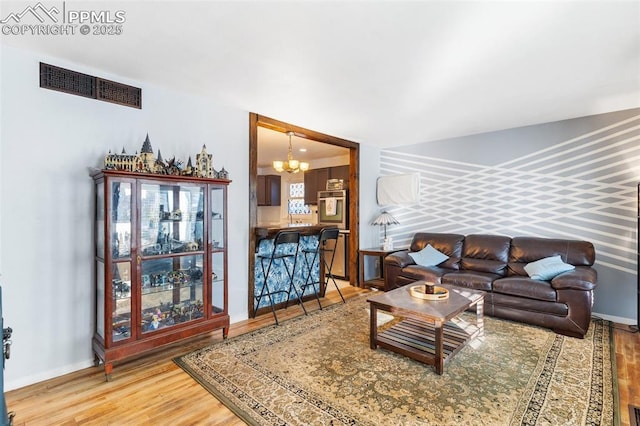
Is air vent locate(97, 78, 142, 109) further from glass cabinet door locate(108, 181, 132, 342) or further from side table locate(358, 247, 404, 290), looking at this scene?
side table locate(358, 247, 404, 290)

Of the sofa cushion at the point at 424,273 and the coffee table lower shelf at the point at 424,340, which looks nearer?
the coffee table lower shelf at the point at 424,340

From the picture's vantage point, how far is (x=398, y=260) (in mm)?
4492

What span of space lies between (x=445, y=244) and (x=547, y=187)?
59.4 inches

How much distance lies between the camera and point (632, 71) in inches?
104

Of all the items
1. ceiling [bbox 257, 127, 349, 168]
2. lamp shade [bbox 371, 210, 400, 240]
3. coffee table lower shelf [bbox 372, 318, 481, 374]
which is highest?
ceiling [bbox 257, 127, 349, 168]

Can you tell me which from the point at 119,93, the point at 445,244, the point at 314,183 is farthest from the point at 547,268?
the point at 119,93

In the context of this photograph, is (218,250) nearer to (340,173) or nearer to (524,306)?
(524,306)

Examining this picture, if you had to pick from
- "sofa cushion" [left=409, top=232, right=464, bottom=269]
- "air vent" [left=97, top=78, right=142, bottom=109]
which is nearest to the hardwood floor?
"sofa cushion" [left=409, top=232, right=464, bottom=269]

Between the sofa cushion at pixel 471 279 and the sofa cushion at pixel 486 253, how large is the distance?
0.15 m

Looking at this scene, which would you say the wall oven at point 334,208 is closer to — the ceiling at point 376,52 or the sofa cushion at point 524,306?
the ceiling at point 376,52

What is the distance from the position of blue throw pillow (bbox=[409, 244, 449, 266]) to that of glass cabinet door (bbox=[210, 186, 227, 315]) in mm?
2785

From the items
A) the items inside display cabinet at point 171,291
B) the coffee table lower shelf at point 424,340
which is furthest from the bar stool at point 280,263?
the coffee table lower shelf at point 424,340

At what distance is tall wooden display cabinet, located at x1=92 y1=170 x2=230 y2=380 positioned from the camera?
→ 2.46 meters

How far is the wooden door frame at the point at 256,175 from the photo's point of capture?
12.2 ft
